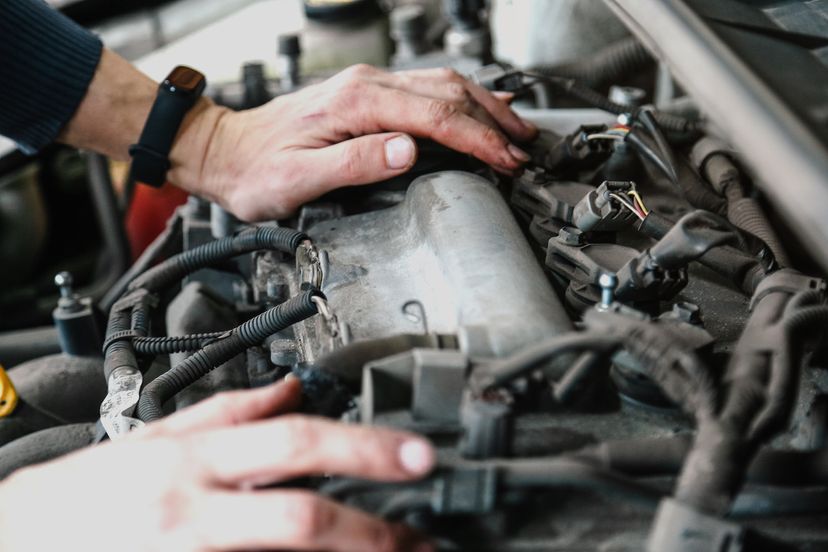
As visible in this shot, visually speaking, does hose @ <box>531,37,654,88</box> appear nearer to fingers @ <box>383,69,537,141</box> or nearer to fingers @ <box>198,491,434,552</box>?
fingers @ <box>383,69,537,141</box>

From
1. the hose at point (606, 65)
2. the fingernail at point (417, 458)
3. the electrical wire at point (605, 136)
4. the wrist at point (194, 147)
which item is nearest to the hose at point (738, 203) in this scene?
the electrical wire at point (605, 136)

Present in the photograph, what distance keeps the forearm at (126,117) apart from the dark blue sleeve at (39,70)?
18 mm

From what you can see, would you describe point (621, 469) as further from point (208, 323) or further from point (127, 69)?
point (127, 69)

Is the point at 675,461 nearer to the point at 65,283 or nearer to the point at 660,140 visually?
the point at 660,140

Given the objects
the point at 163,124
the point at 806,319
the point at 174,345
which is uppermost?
the point at 806,319

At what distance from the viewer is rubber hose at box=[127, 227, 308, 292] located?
1096 mm

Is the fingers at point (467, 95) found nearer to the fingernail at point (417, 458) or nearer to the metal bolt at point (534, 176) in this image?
the metal bolt at point (534, 176)

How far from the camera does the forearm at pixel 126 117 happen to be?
139cm

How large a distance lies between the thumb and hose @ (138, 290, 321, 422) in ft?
0.87

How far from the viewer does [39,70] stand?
136cm

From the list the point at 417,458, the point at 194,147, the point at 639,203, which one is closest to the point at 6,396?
the point at 194,147

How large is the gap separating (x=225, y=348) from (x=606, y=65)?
1.10 meters

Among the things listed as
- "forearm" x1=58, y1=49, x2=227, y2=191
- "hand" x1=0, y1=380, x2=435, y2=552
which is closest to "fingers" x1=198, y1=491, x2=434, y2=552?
"hand" x1=0, y1=380, x2=435, y2=552

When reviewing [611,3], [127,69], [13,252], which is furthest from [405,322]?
[13,252]
